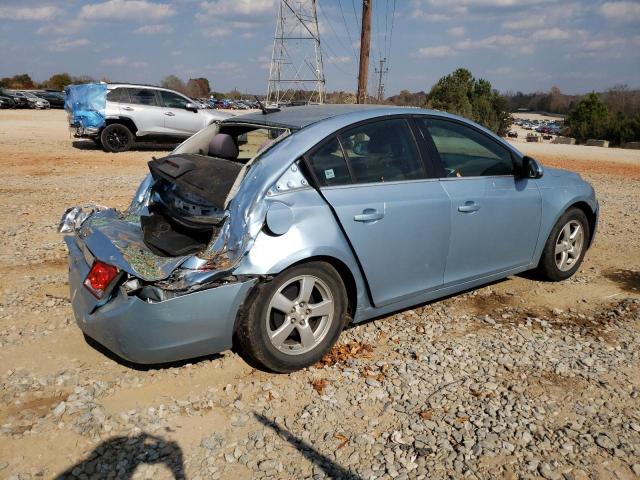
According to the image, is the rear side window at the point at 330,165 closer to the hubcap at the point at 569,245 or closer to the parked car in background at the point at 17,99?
the hubcap at the point at 569,245

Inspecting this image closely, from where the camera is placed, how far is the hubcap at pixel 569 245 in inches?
203

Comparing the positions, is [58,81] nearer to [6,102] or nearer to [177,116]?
[6,102]

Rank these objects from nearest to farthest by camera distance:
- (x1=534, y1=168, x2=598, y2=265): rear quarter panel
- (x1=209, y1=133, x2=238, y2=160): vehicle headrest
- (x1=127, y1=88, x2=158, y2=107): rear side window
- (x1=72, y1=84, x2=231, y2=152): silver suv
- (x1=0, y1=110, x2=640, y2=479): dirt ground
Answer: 1. (x1=0, y1=110, x2=640, y2=479): dirt ground
2. (x1=209, y1=133, x2=238, y2=160): vehicle headrest
3. (x1=534, y1=168, x2=598, y2=265): rear quarter panel
4. (x1=72, y1=84, x2=231, y2=152): silver suv
5. (x1=127, y1=88, x2=158, y2=107): rear side window

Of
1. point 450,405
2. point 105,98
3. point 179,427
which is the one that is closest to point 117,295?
point 179,427

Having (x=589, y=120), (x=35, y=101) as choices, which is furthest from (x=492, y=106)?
(x=35, y=101)

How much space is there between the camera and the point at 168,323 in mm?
Answer: 3094

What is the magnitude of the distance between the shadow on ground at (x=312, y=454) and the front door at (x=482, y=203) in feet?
5.86

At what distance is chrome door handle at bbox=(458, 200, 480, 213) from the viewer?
162 inches

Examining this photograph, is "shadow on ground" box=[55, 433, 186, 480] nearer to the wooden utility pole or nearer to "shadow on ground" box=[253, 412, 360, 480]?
"shadow on ground" box=[253, 412, 360, 480]

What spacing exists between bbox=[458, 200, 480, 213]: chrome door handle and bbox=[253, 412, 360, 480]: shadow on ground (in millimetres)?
2047

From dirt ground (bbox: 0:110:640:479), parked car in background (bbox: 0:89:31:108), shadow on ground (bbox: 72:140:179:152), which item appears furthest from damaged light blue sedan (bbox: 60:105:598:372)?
parked car in background (bbox: 0:89:31:108)

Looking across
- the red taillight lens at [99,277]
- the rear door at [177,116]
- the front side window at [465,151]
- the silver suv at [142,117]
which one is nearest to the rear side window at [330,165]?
the front side window at [465,151]

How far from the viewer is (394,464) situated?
277 cm

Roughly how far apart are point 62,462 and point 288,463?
1.08 meters
